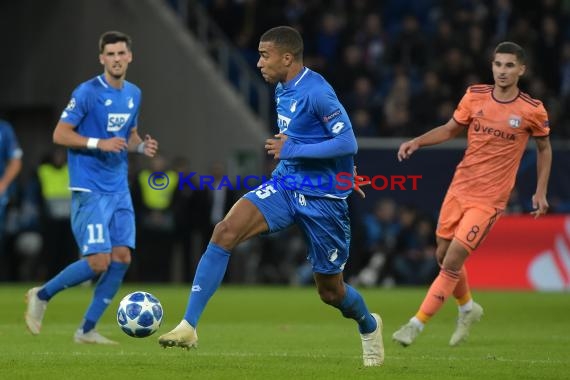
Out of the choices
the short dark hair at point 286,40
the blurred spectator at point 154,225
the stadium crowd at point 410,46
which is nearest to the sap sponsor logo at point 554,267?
the stadium crowd at point 410,46

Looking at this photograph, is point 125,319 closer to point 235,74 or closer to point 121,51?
point 121,51

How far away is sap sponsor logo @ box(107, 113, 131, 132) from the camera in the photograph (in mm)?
11375

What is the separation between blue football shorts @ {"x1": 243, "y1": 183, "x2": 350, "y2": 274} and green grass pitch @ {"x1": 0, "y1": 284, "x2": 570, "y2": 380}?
2.51ft

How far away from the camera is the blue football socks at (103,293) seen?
11219mm

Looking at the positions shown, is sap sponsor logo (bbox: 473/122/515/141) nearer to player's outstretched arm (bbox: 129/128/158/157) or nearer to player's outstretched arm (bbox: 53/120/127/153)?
player's outstretched arm (bbox: 129/128/158/157)

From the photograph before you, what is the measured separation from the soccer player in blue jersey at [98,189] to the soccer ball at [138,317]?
199 cm

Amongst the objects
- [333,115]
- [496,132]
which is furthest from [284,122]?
[496,132]

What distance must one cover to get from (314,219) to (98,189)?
3.05 metres

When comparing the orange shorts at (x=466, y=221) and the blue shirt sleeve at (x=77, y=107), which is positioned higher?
the blue shirt sleeve at (x=77, y=107)

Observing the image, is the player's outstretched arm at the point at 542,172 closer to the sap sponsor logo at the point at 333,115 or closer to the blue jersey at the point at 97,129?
the sap sponsor logo at the point at 333,115

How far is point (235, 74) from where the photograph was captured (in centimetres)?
2538

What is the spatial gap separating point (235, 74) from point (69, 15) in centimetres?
355

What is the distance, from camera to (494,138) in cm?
1138

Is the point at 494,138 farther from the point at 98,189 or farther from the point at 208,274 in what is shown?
the point at 208,274
